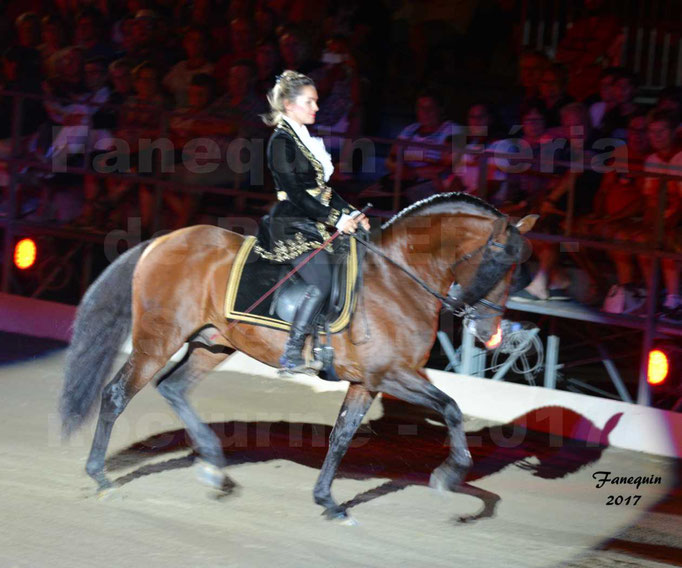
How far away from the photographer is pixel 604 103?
29.0ft

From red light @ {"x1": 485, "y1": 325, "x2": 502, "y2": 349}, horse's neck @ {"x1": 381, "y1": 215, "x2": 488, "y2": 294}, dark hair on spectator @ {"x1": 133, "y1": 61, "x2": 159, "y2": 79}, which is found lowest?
red light @ {"x1": 485, "y1": 325, "x2": 502, "y2": 349}

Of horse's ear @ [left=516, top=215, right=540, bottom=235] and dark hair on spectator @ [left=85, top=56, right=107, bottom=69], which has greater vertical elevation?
dark hair on spectator @ [left=85, top=56, right=107, bottom=69]

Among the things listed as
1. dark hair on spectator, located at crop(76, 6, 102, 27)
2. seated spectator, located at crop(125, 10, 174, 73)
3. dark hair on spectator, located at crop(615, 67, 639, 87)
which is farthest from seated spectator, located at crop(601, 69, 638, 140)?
dark hair on spectator, located at crop(76, 6, 102, 27)

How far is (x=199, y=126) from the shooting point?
31.5 feet

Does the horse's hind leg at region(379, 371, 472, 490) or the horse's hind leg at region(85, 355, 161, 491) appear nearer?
the horse's hind leg at region(379, 371, 472, 490)

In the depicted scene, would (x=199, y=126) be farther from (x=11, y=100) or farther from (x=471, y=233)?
(x=471, y=233)

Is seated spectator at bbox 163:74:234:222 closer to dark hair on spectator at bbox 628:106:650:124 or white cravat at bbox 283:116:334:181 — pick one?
dark hair on spectator at bbox 628:106:650:124

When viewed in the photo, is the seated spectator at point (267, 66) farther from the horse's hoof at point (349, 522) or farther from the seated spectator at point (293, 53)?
the horse's hoof at point (349, 522)

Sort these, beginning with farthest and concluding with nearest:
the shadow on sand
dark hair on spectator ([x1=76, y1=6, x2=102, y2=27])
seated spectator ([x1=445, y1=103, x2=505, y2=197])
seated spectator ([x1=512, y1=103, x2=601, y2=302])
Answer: dark hair on spectator ([x1=76, y1=6, x2=102, y2=27]) → seated spectator ([x1=445, y1=103, x2=505, y2=197]) → seated spectator ([x1=512, y1=103, x2=601, y2=302]) → the shadow on sand

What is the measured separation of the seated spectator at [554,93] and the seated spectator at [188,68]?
3.64 meters

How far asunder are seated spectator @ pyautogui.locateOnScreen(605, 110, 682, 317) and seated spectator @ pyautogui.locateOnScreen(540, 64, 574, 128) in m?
1.02

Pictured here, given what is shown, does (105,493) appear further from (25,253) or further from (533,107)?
(533,107)

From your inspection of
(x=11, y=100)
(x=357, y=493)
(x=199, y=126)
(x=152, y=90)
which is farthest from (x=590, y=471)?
(x=11, y=100)

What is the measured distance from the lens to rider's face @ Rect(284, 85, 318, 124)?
5.64 metres
